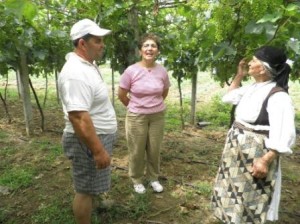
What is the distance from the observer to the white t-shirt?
226 centimetres

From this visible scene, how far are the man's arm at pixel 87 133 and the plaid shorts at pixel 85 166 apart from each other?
14 centimetres

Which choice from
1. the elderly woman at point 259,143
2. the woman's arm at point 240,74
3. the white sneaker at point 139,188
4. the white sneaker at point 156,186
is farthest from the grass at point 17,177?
the woman's arm at point 240,74

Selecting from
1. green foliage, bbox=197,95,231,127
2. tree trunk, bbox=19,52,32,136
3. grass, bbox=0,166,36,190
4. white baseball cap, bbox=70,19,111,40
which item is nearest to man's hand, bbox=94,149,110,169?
white baseball cap, bbox=70,19,111,40

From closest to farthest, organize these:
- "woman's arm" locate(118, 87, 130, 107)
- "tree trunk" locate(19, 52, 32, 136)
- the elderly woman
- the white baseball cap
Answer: the elderly woman
the white baseball cap
"woman's arm" locate(118, 87, 130, 107)
"tree trunk" locate(19, 52, 32, 136)

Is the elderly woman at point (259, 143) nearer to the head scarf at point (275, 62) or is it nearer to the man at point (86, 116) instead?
the head scarf at point (275, 62)

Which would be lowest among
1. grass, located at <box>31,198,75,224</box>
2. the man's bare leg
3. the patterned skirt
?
grass, located at <box>31,198,75,224</box>

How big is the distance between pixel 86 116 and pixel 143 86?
115 centimetres

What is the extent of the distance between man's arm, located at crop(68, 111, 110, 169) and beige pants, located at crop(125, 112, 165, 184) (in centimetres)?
105

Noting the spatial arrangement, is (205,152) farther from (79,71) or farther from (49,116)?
(49,116)

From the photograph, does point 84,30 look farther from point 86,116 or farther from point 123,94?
point 123,94

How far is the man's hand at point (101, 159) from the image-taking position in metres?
2.38

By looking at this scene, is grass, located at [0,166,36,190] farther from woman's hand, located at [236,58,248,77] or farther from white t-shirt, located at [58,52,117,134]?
woman's hand, located at [236,58,248,77]

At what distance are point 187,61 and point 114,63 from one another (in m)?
1.64

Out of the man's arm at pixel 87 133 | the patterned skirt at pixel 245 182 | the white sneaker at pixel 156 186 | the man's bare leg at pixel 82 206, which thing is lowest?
the white sneaker at pixel 156 186
